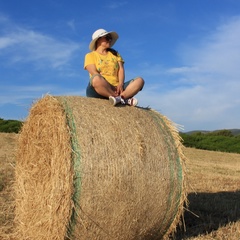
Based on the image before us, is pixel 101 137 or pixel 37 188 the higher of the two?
pixel 101 137

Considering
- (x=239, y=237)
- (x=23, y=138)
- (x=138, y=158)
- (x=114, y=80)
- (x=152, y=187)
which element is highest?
(x=114, y=80)

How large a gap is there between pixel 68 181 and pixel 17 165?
1686 mm

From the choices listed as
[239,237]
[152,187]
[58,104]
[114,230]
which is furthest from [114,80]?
[239,237]

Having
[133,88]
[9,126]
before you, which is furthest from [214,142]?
[133,88]

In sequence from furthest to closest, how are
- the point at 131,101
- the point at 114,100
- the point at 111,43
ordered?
the point at 111,43, the point at 131,101, the point at 114,100

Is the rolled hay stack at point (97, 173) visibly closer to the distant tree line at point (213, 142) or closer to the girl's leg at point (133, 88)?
the girl's leg at point (133, 88)

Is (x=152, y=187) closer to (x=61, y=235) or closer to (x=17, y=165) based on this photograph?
(x=61, y=235)

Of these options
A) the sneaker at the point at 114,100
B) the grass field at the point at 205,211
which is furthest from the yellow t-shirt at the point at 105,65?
the grass field at the point at 205,211

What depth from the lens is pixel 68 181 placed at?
399 cm

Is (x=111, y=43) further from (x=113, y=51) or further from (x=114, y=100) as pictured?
(x=114, y=100)

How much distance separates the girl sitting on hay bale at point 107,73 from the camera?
16.5ft

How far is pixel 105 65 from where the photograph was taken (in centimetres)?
544

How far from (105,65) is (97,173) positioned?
72.7 inches

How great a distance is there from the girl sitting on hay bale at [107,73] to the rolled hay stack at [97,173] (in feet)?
0.82
